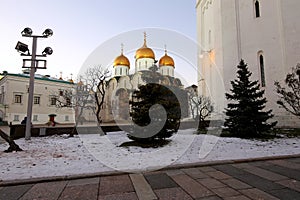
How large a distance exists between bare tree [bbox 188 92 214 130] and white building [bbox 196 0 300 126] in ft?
2.66

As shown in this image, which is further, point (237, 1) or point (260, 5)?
point (237, 1)

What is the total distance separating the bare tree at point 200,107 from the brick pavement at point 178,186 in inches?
436

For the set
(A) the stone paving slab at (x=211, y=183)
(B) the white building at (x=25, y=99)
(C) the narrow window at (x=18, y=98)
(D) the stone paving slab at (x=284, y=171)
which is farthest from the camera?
(C) the narrow window at (x=18, y=98)

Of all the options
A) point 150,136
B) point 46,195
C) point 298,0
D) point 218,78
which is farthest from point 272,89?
point 46,195

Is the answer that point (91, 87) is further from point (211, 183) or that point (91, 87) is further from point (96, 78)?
point (211, 183)

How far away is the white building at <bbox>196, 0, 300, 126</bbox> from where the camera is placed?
1384 cm

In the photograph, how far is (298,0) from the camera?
45.4ft

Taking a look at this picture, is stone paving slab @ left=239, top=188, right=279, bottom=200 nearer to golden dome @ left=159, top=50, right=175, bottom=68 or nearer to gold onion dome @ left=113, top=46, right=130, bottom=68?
golden dome @ left=159, top=50, right=175, bottom=68

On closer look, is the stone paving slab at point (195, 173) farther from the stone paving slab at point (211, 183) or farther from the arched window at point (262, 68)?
the arched window at point (262, 68)

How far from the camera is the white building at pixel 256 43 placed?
13.8m

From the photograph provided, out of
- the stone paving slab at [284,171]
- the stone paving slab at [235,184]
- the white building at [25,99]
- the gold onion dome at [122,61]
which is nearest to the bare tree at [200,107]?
the stone paving slab at [284,171]

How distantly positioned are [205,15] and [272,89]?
12233mm

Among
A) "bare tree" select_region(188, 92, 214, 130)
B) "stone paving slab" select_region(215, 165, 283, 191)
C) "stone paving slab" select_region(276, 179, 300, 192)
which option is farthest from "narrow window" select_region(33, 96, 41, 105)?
"stone paving slab" select_region(276, 179, 300, 192)

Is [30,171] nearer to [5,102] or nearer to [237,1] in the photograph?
[237,1]
